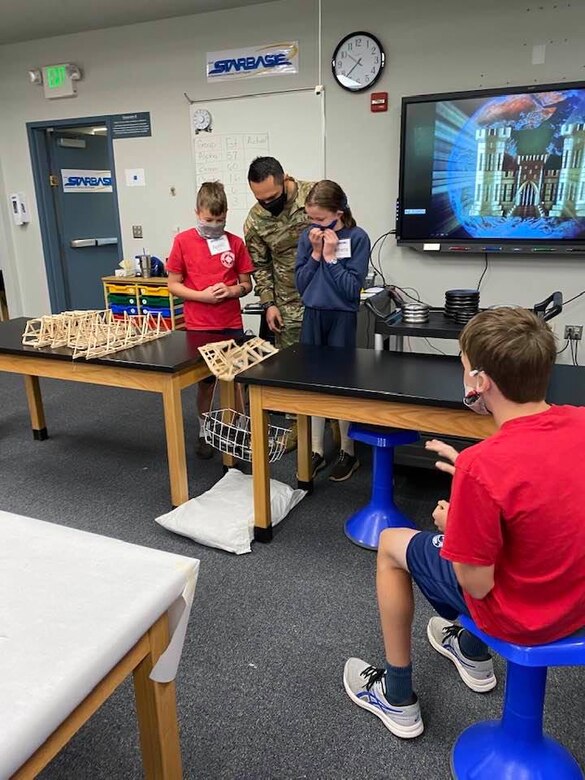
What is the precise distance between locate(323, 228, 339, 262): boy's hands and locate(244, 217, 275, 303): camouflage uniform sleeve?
0.69m

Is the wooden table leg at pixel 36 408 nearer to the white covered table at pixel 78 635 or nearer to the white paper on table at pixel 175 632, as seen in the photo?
the white covered table at pixel 78 635

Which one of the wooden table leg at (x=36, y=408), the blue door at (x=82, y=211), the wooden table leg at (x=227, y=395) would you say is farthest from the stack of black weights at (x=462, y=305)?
the blue door at (x=82, y=211)

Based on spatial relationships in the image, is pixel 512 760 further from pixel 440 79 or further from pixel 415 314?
pixel 440 79

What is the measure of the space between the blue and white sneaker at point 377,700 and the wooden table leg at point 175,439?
114 cm

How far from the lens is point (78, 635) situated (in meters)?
0.84

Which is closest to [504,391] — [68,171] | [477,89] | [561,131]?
[561,131]

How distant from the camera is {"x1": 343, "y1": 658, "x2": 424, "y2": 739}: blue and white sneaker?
4.81ft

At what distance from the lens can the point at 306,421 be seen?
2717 millimetres

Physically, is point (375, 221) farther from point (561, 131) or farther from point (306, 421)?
point (306, 421)

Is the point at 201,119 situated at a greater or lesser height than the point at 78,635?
greater

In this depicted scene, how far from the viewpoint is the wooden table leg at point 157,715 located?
0.98 m

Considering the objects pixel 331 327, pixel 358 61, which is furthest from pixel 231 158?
pixel 331 327

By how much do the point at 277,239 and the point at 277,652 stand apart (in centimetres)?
208

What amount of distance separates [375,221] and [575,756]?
351cm
